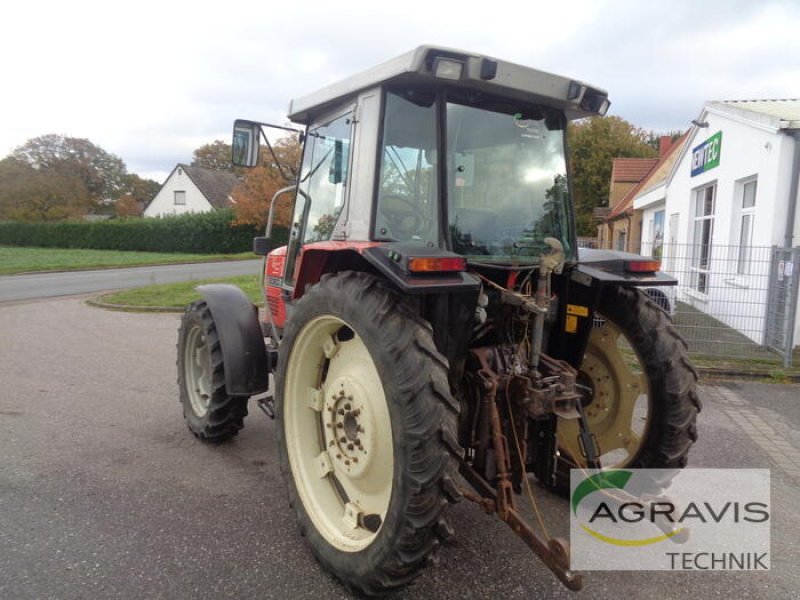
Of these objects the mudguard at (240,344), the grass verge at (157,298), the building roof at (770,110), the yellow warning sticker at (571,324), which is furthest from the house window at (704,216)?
the mudguard at (240,344)

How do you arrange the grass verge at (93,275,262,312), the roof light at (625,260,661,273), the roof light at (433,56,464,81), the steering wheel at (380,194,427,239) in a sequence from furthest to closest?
the grass verge at (93,275,262,312) < the roof light at (625,260,661,273) < the steering wheel at (380,194,427,239) < the roof light at (433,56,464,81)

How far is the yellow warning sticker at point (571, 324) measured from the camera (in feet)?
10.0

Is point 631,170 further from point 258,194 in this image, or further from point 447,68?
point 447,68

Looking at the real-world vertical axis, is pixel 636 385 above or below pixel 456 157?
below

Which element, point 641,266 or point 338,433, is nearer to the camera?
point 338,433

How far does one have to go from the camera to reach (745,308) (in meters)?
7.54

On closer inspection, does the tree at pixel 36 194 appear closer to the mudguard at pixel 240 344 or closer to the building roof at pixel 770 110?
the building roof at pixel 770 110

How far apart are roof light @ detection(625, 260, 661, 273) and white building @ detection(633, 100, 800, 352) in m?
4.90

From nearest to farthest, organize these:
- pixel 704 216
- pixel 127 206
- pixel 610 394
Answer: pixel 610 394 < pixel 704 216 < pixel 127 206

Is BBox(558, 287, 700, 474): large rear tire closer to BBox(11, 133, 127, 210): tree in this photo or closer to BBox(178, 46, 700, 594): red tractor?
BBox(178, 46, 700, 594): red tractor

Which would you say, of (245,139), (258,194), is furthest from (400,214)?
(258,194)

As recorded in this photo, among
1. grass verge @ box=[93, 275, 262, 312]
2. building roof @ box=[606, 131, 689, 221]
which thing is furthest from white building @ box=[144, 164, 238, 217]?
grass verge @ box=[93, 275, 262, 312]

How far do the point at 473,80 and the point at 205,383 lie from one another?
10.1ft

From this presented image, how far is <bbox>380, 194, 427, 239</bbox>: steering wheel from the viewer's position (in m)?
2.78
